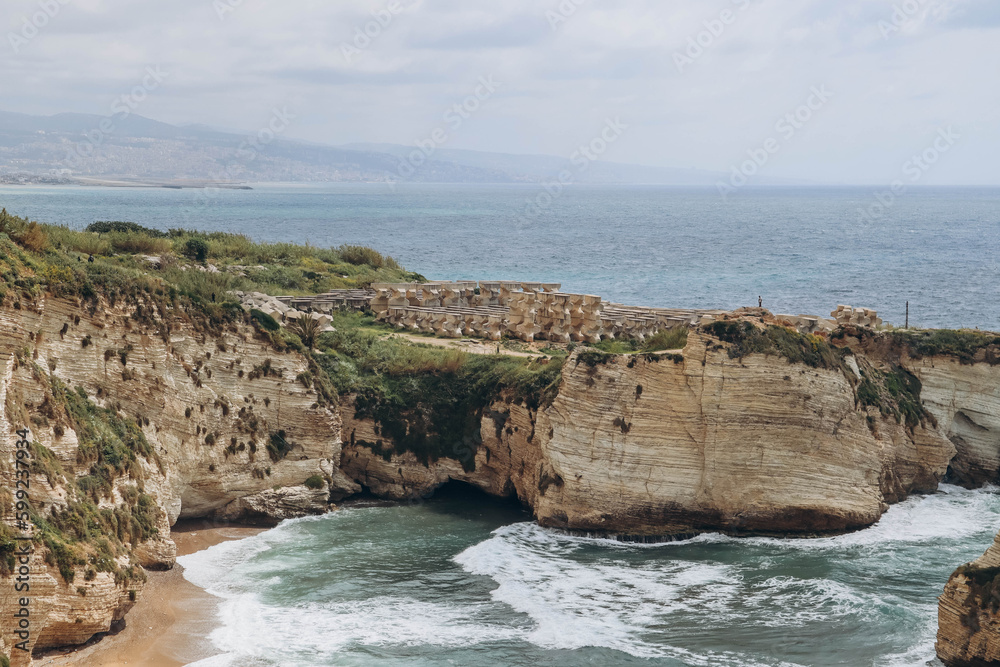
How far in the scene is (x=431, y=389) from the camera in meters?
32.7

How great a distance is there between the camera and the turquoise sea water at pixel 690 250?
3137 inches

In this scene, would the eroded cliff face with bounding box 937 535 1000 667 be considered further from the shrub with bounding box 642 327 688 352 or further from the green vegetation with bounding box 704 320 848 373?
the shrub with bounding box 642 327 688 352

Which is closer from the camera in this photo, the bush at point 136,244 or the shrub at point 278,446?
the shrub at point 278,446

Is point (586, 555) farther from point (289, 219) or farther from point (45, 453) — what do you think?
point (289, 219)

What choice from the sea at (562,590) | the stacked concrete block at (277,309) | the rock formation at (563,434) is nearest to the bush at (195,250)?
the stacked concrete block at (277,309)

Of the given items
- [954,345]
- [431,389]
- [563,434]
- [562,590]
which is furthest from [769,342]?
[431,389]

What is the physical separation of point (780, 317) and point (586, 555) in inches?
444

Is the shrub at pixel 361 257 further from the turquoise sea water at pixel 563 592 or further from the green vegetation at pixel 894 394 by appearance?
the green vegetation at pixel 894 394

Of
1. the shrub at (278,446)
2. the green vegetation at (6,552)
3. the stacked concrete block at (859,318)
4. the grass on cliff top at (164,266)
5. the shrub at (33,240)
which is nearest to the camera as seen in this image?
the green vegetation at (6,552)

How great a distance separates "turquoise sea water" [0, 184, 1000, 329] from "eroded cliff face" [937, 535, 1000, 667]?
151 feet

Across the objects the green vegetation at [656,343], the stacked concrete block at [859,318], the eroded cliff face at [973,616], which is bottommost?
the eroded cliff face at [973,616]

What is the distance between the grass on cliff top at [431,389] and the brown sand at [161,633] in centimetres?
867

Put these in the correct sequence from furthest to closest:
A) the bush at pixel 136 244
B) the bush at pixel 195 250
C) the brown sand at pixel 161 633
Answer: the bush at pixel 195 250, the bush at pixel 136 244, the brown sand at pixel 161 633

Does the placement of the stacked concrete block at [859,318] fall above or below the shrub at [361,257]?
below
